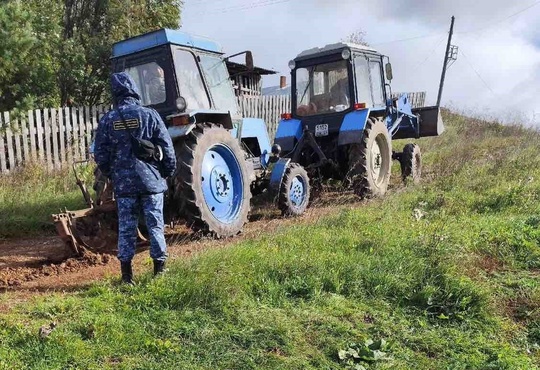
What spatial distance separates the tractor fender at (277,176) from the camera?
700cm

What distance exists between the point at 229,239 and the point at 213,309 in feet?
7.14

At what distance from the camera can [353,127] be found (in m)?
7.95

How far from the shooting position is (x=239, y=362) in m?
3.10

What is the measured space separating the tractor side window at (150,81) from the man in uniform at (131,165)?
5.84ft

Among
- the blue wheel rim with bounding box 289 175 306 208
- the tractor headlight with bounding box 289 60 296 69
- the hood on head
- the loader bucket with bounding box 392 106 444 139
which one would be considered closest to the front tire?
the blue wheel rim with bounding box 289 175 306 208

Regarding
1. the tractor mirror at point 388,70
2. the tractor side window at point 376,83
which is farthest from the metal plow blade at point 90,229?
the tractor mirror at point 388,70

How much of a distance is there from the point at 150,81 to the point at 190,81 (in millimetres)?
481

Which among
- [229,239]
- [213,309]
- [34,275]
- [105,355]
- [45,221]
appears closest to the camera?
[105,355]

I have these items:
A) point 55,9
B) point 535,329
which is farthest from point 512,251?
point 55,9

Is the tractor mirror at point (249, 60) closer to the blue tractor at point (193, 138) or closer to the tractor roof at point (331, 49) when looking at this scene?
the blue tractor at point (193, 138)

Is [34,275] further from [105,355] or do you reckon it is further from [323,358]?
[323,358]

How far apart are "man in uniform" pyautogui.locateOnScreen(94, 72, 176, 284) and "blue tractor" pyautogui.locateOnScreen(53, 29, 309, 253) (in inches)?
35.9

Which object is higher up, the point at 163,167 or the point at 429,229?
the point at 163,167

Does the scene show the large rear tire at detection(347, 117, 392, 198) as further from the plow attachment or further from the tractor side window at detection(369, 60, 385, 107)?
the plow attachment
